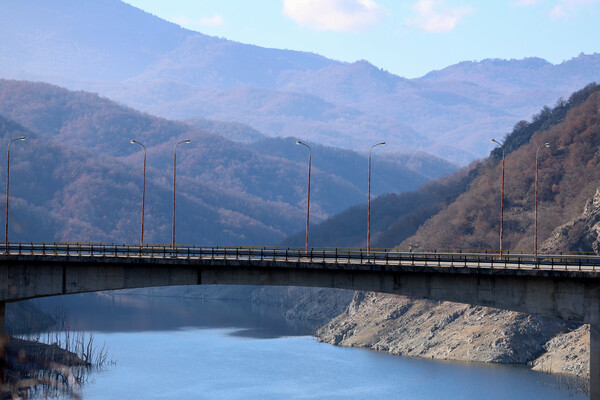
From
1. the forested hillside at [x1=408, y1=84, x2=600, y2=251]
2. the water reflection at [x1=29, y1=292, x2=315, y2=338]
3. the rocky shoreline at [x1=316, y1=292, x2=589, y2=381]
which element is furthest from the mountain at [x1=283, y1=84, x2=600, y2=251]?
the water reflection at [x1=29, y1=292, x2=315, y2=338]

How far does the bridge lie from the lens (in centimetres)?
5659

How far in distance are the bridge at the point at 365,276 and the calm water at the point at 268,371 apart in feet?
68.8

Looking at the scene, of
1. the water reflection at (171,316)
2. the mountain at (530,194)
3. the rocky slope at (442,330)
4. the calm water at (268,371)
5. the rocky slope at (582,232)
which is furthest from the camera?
the water reflection at (171,316)

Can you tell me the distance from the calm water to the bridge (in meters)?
21.0

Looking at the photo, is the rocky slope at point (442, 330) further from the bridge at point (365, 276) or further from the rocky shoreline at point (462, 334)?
the bridge at point (365, 276)

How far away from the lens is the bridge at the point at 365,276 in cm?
5659

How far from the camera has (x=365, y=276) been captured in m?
62.4

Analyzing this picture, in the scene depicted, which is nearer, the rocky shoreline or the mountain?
the rocky shoreline

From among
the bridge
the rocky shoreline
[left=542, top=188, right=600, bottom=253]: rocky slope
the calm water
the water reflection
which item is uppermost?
[left=542, top=188, right=600, bottom=253]: rocky slope

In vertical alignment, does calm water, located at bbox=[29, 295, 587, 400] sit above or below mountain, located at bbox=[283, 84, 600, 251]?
below

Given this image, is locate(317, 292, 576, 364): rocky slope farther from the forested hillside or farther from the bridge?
the bridge

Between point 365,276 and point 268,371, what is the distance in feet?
140

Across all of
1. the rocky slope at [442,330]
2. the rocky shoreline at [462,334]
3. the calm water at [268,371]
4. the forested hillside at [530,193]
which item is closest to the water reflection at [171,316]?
the calm water at [268,371]

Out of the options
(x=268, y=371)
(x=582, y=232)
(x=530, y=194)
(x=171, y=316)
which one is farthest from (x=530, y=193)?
(x=171, y=316)
